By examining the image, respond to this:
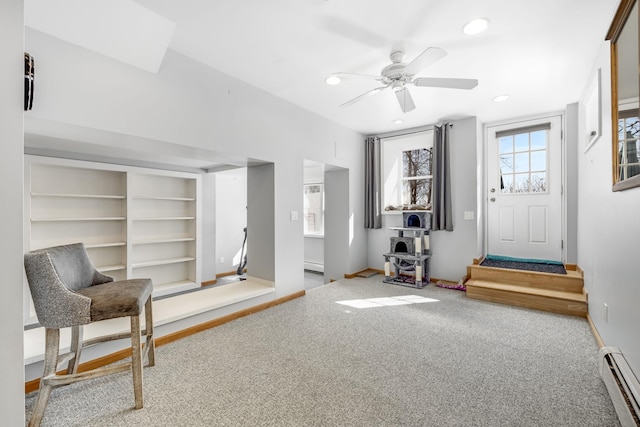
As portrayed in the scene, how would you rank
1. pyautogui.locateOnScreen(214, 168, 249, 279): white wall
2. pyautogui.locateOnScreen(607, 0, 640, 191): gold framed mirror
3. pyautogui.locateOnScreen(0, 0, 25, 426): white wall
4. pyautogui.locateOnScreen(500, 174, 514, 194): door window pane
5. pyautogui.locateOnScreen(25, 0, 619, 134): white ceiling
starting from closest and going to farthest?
1. pyautogui.locateOnScreen(0, 0, 25, 426): white wall
2. pyautogui.locateOnScreen(607, 0, 640, 191): gold framed mirror
3. pyautogui.locateOnScreen(25, 0, 619, 134): white ceiling
4. pyautogui.locateOnScreen(500, 174, 514, 194): door window pane
5. pyautogui.locateOnScreen(214, 168, 249, 279): white wall

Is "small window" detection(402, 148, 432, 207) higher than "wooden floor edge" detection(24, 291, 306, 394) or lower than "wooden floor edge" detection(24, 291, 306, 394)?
higher

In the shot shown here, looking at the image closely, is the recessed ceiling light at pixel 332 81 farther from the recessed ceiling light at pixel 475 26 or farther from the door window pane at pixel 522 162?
the door window pane at pixel 522 162

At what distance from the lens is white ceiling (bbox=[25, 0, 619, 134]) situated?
2020mm

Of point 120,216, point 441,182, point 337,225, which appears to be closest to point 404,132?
point 441,182

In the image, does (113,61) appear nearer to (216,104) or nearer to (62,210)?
(216,104)

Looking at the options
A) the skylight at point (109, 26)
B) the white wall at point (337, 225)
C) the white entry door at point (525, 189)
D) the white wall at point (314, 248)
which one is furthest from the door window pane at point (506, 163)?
the skylight at point (109, 26)

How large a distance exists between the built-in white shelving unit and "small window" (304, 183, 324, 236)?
2.46 m

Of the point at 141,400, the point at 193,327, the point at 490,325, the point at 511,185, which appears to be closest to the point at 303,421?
the point at 141,400

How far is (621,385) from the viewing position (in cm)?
169

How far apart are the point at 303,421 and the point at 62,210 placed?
13.3ft

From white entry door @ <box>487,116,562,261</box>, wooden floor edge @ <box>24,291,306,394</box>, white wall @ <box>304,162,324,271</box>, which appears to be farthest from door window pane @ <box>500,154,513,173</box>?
wooden floor edge @ <box>24,291,306,394</box>

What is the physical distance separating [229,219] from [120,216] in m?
2.15

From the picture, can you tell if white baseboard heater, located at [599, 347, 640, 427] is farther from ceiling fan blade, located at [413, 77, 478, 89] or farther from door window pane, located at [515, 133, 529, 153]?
door window pane, located at [515, 133, 529, 153]

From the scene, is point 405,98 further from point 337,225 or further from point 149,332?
point 149,332
